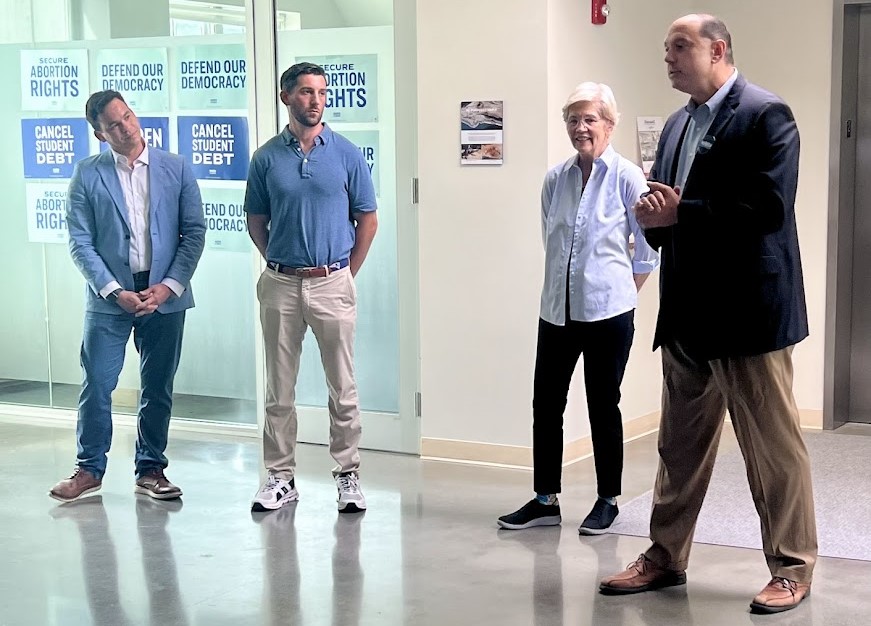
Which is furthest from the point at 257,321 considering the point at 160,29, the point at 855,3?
the point at 855,3

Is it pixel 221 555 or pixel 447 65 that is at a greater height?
pixel 447 65

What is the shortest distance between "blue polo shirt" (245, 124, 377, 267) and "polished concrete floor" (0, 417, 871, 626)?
1.07 m

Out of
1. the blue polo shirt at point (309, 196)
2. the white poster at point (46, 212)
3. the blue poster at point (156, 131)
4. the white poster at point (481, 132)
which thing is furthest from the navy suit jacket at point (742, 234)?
the white poster at point (46, 212)

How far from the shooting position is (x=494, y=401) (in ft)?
19.4

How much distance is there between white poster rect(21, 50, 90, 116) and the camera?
708 cm

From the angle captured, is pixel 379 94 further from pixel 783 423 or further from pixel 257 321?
pixel 783 423

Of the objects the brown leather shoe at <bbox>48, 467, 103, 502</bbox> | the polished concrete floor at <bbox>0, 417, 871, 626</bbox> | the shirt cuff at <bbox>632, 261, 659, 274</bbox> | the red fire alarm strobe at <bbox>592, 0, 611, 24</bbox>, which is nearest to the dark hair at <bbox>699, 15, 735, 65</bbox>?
the shirt cuff at <bbox>632, 261, 659, 274</bbox>

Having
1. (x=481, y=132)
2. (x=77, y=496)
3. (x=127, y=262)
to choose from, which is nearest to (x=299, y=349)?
(x=127, y=262)

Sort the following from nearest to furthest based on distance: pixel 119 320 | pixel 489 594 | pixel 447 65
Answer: pixel 489 594 < pixel 119 320 < pixel 447 65

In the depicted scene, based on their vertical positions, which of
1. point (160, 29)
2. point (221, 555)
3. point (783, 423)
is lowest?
point (221, 555)

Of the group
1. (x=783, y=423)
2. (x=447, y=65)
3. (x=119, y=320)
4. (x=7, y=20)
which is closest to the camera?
(x=783, y=423)

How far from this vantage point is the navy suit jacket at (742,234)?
12.1 feet

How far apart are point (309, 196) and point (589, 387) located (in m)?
1.32

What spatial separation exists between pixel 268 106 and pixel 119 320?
1660 millimetres
